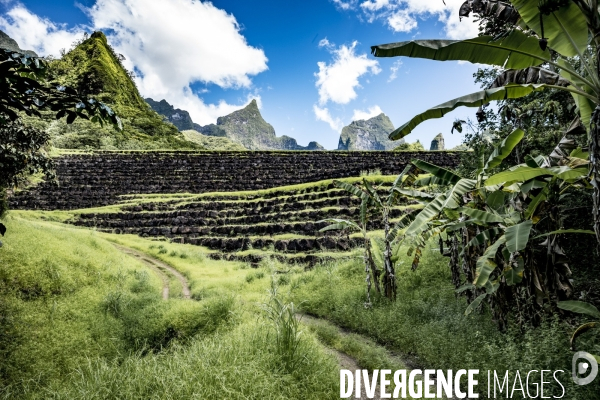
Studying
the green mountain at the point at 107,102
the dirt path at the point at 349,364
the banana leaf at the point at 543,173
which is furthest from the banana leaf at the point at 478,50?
the green mountain at the point at 107,102

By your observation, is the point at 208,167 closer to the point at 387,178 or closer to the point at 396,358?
the point at 387,178

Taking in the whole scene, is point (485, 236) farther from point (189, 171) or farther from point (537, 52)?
point (189, 171)

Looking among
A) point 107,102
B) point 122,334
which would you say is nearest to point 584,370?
point 122,334

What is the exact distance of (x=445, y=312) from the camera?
7398mm

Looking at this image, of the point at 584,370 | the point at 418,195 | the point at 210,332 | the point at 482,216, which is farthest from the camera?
the point at 210,332

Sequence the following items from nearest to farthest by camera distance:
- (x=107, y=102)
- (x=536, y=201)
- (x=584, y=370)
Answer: (x=584, y=370) → (x=536, y=201) → (x=107, y=102)

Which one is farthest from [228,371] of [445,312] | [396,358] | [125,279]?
[125,279]

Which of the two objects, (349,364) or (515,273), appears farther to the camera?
(349,364)

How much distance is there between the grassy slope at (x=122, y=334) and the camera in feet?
15.2

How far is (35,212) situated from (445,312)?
32895 mm

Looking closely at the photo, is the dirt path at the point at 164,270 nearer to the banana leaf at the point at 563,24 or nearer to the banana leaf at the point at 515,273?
the banana leaf at the point at 515,273

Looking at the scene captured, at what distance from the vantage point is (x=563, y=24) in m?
3.45

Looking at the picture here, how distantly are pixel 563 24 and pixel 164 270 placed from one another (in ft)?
53.7

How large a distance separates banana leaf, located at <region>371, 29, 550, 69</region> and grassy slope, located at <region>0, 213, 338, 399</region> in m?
4.92
